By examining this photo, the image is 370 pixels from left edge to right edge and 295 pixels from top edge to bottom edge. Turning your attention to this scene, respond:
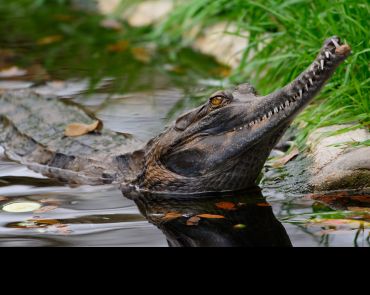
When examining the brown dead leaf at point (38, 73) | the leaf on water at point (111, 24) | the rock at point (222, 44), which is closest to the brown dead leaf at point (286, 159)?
the rock at point (222, 44)

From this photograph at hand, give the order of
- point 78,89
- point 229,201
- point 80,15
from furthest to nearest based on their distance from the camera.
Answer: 1. point 80,15
2. point 78,89
3. point 229,201

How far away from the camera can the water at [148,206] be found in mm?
5066

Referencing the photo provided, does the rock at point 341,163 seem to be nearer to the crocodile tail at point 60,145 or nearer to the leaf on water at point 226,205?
the leaf on water at point 226,205

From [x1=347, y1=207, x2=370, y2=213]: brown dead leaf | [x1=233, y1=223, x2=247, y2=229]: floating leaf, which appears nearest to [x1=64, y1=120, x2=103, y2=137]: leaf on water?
[x1=233, y1=223, x2=247, y2=229]: floating leaf

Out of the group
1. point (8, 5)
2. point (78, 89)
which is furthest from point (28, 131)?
point (8, 5)

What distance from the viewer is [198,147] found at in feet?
19.4

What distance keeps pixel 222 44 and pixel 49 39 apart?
263 cm

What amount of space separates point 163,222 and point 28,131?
87.4 inches

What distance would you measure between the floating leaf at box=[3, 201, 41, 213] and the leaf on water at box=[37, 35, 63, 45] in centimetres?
562

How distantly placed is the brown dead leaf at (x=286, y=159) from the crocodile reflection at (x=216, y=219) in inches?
19.7

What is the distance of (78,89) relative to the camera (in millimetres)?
8914

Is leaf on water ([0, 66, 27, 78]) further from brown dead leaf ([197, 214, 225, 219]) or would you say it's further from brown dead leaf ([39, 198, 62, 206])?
brown dead leaf ([197, 214, 225, 219])

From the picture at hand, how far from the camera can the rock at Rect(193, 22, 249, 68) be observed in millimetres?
9297
